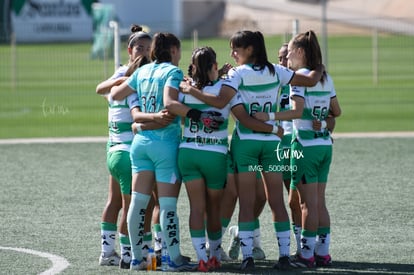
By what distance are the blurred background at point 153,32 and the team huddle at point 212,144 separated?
327 inches

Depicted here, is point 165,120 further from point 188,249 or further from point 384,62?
point 384,62

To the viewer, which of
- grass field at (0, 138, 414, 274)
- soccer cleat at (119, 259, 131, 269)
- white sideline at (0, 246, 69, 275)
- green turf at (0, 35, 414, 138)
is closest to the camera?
white sideline at (0, 246, 69, 275)

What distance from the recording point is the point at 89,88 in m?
26.2

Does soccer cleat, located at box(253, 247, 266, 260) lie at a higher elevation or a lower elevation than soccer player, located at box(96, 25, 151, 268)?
lower

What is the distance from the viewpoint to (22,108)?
23844mm

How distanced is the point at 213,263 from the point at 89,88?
1818 centimetres

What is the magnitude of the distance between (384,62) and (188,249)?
23970 mm

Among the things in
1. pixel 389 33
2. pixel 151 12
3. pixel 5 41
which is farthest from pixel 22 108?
pixel 151 12

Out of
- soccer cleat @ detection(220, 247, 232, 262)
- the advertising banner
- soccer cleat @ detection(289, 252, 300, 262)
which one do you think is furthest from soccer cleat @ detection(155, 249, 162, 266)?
the advertising banner

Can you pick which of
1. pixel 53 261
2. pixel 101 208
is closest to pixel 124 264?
pixel 53 261

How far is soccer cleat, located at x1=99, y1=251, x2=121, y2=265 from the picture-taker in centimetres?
871

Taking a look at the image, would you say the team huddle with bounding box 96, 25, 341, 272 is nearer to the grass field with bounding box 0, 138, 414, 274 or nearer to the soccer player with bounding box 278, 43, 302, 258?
the soccer player with bounding box 278, 43, 302, 258

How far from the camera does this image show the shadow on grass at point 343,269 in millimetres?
8359

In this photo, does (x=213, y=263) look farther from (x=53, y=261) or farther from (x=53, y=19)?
(x=53, y=19)
